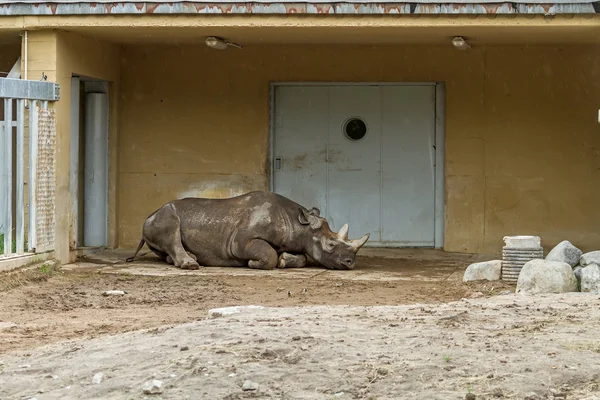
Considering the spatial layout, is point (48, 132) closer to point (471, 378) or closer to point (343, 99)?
point (343, 99)

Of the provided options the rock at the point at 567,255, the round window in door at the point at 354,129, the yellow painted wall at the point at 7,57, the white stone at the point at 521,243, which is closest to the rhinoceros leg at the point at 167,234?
the round window in door at the point at 354,129

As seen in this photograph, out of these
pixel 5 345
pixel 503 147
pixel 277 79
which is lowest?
pixel 5 345

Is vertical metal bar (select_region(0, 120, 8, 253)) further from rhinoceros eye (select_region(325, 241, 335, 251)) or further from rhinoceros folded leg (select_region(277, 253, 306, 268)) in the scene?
rhinoceros eye (select_region(325, 241, 335, 251))

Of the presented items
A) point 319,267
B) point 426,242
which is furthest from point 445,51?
point 319,267

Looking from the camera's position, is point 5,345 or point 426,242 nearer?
point 5,345

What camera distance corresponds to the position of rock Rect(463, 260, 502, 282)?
40.4 feet

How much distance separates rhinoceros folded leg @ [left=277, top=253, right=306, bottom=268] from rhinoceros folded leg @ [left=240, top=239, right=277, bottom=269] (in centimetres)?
15

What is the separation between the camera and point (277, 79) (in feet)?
53.4

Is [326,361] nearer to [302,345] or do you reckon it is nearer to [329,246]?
[302,345]

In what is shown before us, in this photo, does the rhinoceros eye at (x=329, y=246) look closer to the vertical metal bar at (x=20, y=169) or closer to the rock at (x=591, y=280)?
the vertical metal bar at (x=20, y=169)

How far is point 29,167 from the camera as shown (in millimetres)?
13117

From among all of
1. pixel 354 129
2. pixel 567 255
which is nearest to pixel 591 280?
pixel 567 255

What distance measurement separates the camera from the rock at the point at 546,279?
435 inches

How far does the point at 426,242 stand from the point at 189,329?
847 cm
